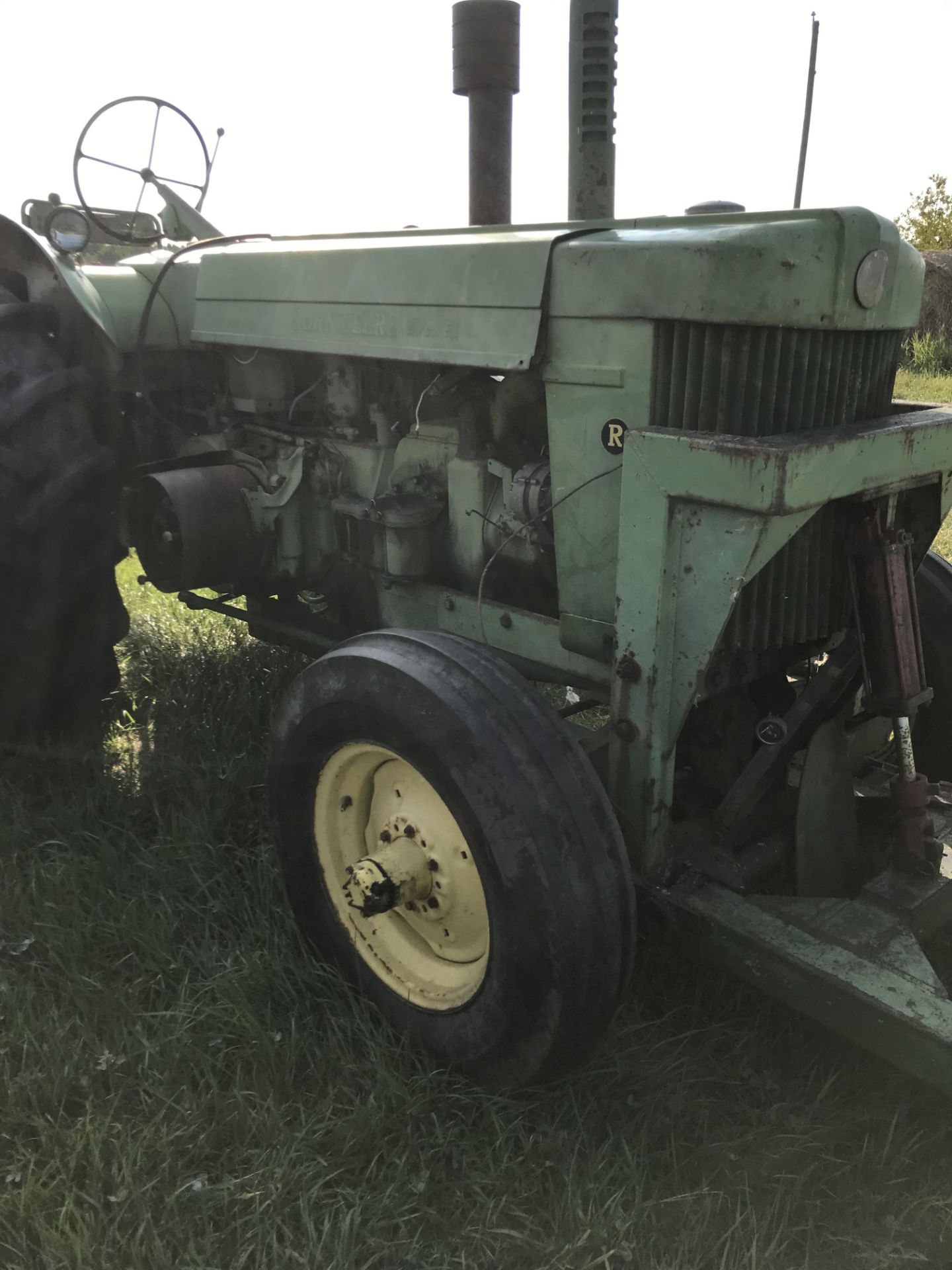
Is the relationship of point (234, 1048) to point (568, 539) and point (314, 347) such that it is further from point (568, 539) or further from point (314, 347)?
point (314, 347)

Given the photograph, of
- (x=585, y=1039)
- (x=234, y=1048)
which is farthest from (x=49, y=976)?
(x=585, y=1039)

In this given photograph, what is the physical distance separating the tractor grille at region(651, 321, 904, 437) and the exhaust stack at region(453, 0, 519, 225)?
5.20 feet

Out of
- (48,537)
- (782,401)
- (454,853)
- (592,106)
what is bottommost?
(454,853)

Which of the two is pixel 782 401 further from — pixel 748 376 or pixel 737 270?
pixel 737 270

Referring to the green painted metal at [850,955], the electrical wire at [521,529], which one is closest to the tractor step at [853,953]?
the green painted metal at [850,955]

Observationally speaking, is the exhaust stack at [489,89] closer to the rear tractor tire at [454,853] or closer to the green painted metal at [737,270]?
the green painted metal at [737,270]

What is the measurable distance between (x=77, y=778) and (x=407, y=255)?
66.6 inches

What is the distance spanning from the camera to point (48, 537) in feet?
8.70

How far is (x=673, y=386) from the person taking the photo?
1.84 m

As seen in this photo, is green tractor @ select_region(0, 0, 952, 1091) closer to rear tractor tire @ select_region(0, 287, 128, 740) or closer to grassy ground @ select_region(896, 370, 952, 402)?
rear tractor tire @ select_region(0, 287, 128, 740)

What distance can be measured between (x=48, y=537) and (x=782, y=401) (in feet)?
5.91

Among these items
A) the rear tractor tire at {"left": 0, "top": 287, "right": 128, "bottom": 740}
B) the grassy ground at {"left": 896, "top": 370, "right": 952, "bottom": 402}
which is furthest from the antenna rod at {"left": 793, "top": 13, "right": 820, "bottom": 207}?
the rear tractor tire at {"left": 0, "top": 287, "right": 128, "bottom": 740}

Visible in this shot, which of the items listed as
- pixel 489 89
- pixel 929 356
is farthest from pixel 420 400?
pixel 929 356

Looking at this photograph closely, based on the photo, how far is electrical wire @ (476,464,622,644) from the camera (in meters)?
1.99
